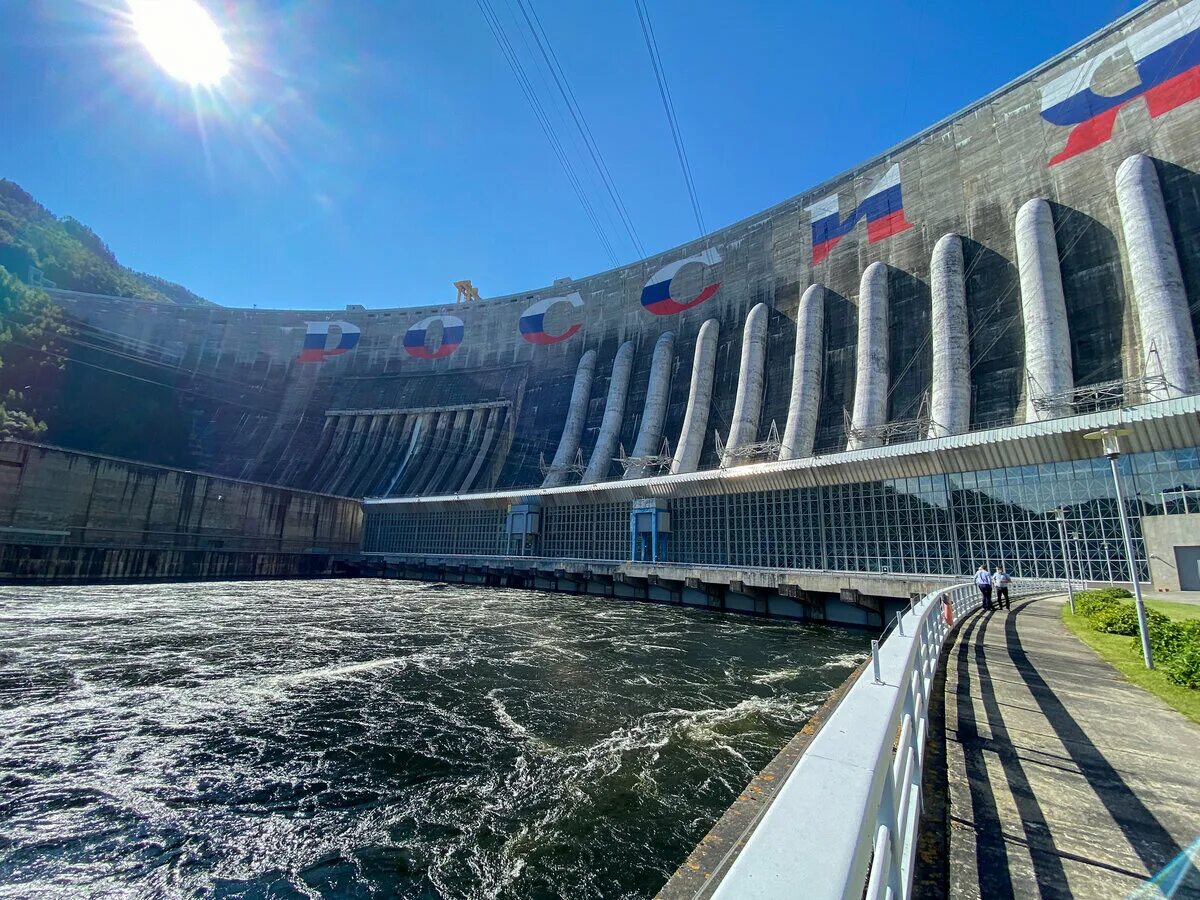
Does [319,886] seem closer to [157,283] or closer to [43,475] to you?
[43,475]

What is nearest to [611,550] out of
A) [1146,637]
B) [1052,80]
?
[1146,637]

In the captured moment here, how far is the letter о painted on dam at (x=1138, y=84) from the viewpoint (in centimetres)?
2373

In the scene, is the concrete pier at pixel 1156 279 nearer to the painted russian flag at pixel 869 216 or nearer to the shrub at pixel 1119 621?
the painted russian flag at pixel 869 216

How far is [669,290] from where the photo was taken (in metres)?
43.2

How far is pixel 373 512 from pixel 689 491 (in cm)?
3042

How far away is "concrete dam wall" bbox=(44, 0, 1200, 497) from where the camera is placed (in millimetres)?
23312

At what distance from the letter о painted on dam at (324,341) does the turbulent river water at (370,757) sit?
1886 inches

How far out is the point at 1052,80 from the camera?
28047mm

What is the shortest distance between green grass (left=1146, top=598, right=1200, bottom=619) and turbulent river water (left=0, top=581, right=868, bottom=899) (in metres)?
6.18

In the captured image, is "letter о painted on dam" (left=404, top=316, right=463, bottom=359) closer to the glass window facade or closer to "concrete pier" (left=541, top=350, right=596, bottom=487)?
"concrete pier" (left=541, top=350, right=596, bottom=487)

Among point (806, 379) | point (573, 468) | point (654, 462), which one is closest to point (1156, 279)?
→ point (806, 379)

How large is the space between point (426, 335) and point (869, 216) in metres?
42.5

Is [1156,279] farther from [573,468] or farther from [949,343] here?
[573,468]

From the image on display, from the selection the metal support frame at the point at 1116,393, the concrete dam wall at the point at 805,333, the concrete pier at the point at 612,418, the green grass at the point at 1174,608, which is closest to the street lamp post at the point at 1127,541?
the green grass at the point at 1174,608
